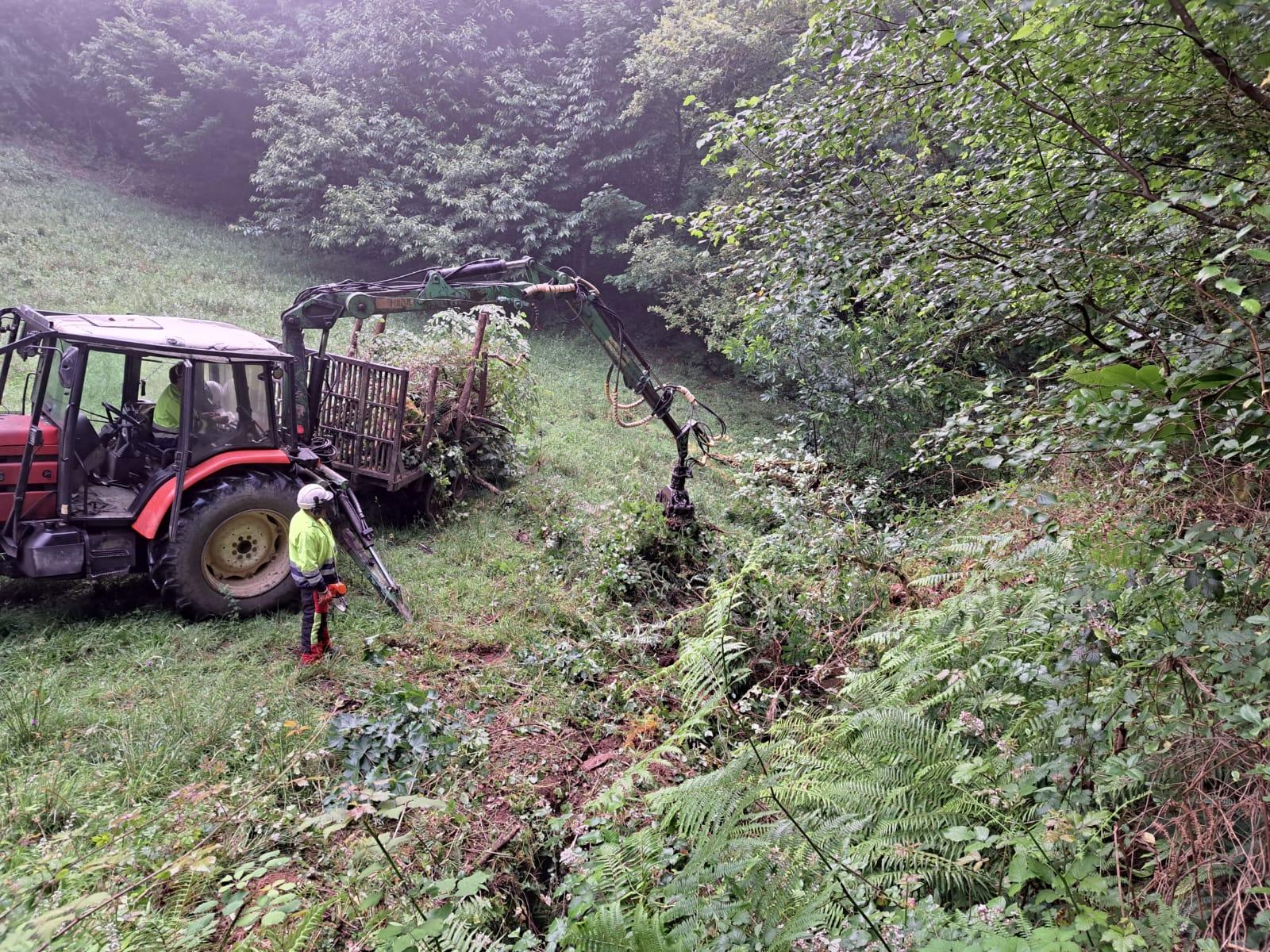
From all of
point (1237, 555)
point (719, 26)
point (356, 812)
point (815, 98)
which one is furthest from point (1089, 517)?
point (719, 26)

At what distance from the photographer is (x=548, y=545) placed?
6.94m

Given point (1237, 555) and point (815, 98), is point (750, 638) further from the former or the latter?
point (815, 98)

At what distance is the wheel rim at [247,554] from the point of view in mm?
5387

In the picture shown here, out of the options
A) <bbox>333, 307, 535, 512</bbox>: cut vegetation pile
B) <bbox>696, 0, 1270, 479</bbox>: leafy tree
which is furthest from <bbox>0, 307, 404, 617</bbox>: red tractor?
<bbox>696, 0, 1270, 479</bbox>: leafy tree

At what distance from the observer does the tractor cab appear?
470cm

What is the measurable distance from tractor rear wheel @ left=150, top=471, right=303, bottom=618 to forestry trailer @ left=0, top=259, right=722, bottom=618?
0.04ft

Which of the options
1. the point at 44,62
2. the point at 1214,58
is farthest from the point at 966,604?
the point at 44,62

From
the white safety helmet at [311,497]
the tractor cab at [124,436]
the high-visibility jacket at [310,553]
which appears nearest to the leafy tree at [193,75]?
the tractor cab at [124,436]

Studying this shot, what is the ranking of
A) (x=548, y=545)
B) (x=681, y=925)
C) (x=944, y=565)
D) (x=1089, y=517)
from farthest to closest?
(x=548, y=545)
(x=944, y=565)
(x=1089, y=517)
(x=681, y=925)

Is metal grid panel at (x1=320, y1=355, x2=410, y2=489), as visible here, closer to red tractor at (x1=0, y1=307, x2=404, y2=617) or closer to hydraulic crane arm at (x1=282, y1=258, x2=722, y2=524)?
hydraulic crane arm at (x1=282, y1=258, x2=722, y2=524)

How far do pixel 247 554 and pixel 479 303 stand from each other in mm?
3238

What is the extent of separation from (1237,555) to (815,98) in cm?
350

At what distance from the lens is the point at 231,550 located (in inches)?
216

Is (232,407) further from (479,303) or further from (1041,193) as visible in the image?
(1041,193)
